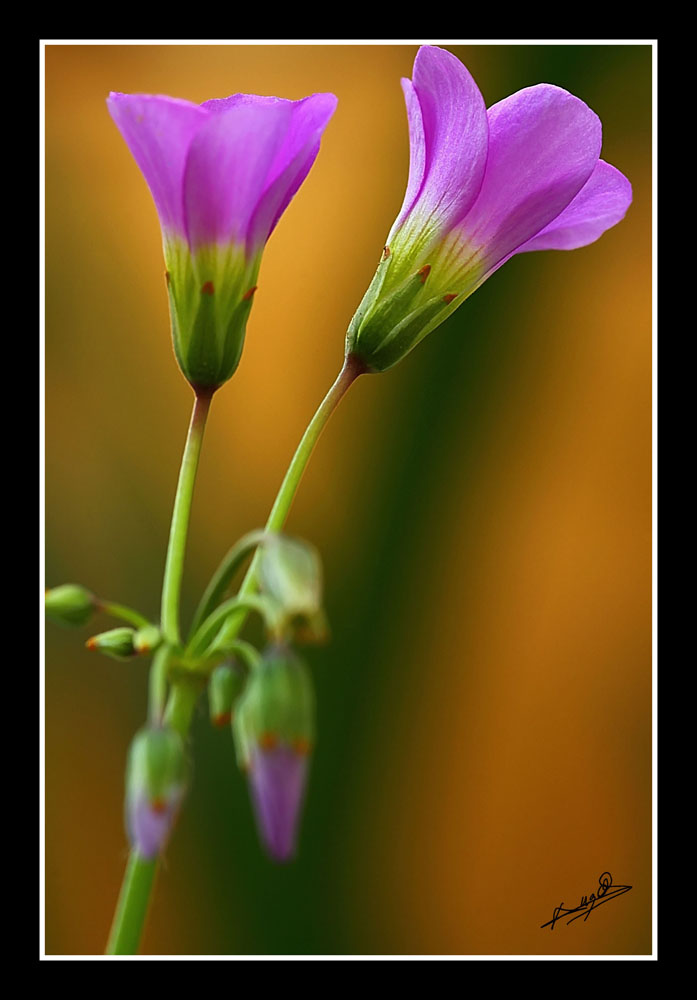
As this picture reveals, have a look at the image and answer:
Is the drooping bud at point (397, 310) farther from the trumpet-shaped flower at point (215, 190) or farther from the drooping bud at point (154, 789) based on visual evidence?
the drooping bud at point (154, 789)

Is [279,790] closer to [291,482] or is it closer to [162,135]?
[291,482]

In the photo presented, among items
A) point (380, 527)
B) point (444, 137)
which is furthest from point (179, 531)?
point (380, 527)

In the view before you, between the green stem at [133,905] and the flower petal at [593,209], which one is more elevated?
the flower petal at [593,209]

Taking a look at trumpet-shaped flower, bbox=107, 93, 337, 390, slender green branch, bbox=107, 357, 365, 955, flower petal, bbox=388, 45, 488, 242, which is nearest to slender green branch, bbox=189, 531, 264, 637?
slender green branch, bbox=107, 357, 365, 955

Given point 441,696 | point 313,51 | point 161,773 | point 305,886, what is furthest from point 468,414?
point 161,773

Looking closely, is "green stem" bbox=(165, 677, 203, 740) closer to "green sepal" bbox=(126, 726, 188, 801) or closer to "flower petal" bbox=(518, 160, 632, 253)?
"green sepal" bbox=(126, 726, 188, 801)
